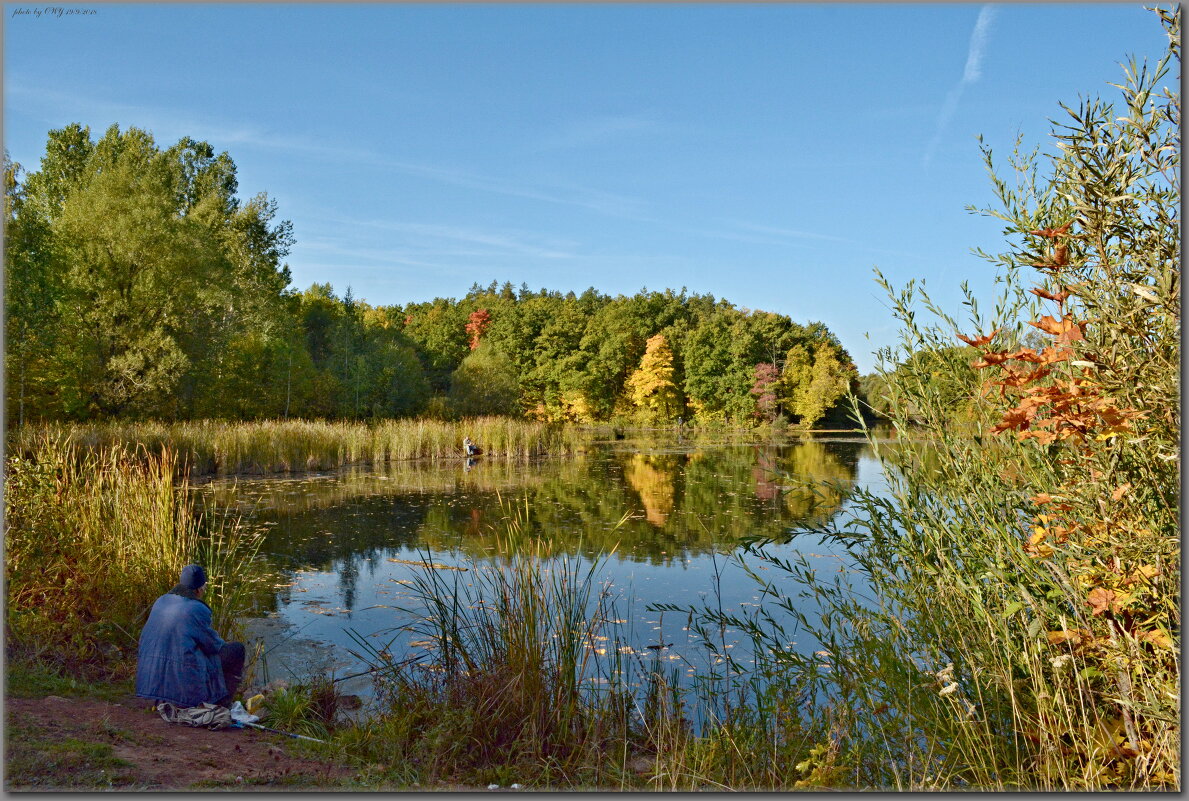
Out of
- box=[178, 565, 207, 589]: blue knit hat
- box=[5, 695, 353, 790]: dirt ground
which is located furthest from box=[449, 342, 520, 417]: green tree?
box=[5, 695, 353, 790]: dirt ground

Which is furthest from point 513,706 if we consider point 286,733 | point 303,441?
point 303,441

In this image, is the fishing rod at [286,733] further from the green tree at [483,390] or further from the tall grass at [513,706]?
the green tree at [483,390]

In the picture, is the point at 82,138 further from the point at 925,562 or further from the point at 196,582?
the point at 925,562

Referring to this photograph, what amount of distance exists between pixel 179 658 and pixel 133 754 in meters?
0.85

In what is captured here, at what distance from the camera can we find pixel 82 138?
2661cm

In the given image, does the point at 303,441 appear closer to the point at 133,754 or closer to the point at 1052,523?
the point at 133,754

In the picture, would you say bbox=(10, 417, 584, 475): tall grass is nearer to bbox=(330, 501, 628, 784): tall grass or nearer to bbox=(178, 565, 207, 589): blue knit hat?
bbox=(178, 565, 207, 589): blue knit hat

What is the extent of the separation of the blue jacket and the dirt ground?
0.17 meters

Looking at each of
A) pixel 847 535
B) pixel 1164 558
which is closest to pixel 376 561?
pixel 847 535

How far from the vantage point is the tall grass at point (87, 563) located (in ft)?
18.0

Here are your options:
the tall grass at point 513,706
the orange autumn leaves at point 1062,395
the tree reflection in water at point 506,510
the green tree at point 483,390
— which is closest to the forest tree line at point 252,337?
the green tree at point 483,390

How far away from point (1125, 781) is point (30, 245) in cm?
2005

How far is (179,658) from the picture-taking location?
453cm

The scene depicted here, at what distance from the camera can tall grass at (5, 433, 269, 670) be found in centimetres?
550
